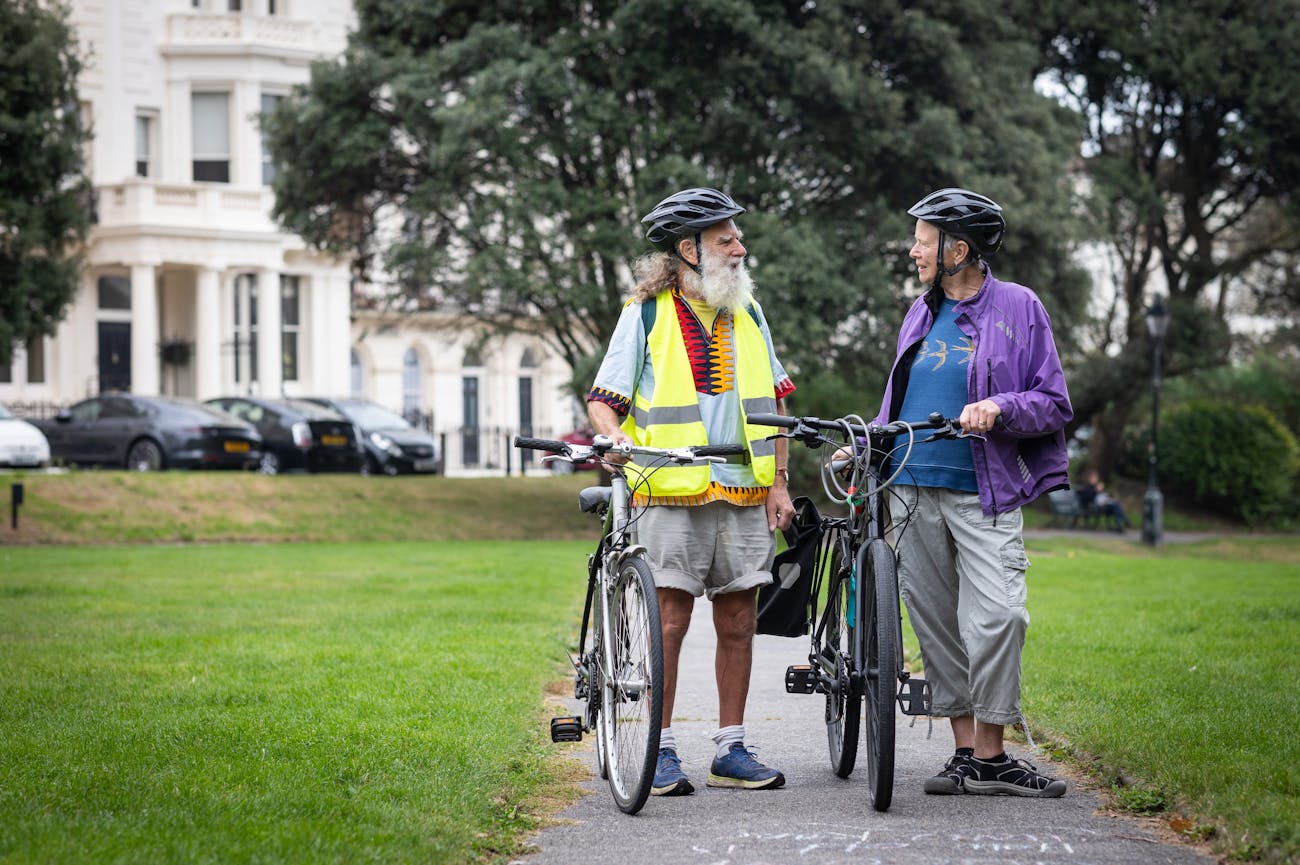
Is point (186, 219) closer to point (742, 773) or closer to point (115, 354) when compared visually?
point (115, 354)

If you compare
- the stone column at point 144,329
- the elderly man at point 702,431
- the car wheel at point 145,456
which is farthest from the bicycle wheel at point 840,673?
the stone column at point 144,329

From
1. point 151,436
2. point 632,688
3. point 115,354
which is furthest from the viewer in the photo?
point 115,354

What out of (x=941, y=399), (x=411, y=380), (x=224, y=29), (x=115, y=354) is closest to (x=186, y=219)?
(x=115, y=354)

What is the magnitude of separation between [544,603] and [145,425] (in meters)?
16.5

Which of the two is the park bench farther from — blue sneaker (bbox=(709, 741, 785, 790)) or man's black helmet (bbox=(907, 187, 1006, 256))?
blue sneaker (bbox=(709, 741, 785, 790))

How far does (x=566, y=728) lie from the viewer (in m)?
5.91

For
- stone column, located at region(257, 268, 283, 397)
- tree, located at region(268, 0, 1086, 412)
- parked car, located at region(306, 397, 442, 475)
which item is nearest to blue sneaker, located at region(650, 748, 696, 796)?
tree, located at region(268, 0, 1086, 412)

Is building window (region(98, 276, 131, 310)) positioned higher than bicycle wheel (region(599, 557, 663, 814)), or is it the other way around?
building window (region(98, 276, 131, 310))

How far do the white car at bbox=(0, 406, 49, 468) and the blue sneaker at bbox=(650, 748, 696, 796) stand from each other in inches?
886

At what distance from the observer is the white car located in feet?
85.3

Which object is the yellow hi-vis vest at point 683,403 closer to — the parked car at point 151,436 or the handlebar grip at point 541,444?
the handlebar grip at point 541,444

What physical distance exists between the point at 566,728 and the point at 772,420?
137 cm

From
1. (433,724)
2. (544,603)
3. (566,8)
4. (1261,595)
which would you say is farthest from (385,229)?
(433,724)

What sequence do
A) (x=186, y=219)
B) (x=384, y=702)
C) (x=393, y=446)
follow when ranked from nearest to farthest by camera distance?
(x=384, y=702) < (x=393, y=446) < (x=186, y=219)
